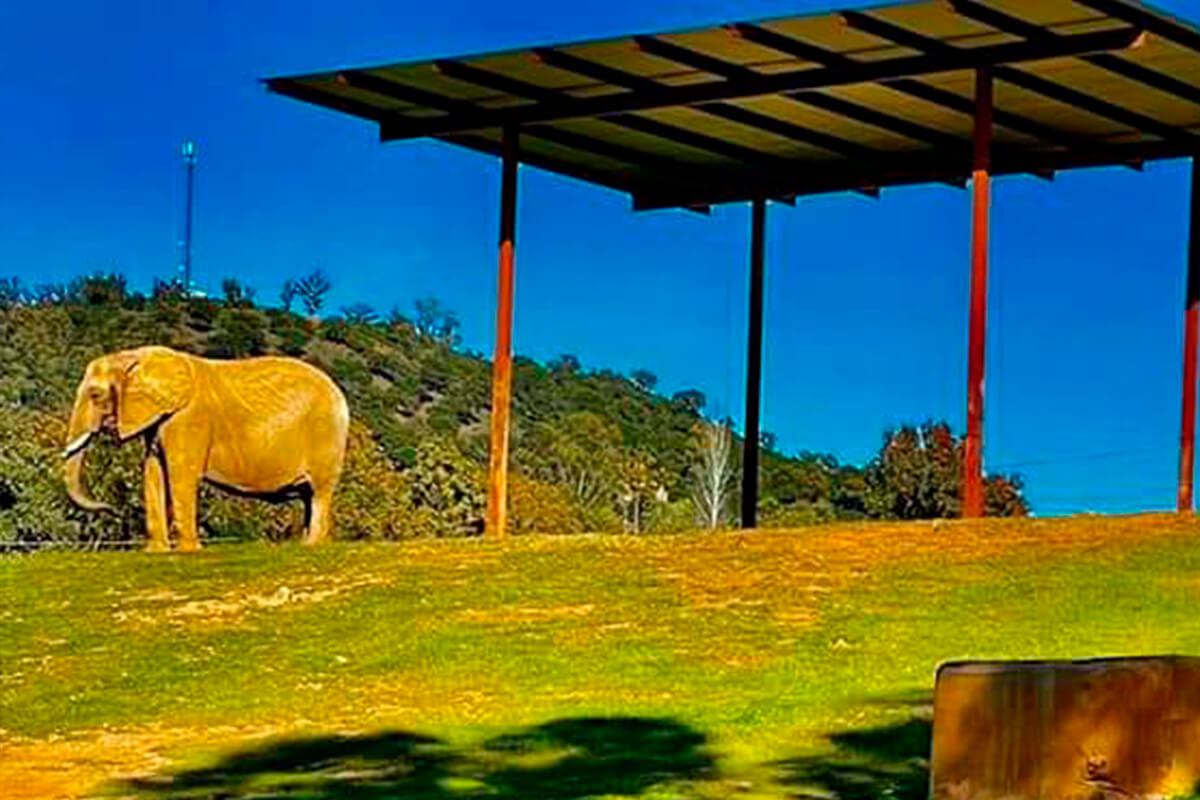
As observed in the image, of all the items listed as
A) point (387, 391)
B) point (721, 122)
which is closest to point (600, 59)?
point (721, 122)

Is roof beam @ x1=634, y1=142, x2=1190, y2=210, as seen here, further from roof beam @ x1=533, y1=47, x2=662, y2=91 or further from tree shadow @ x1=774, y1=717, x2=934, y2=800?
tree shadow @ x1=774, y1=717, x2=934, y2=800

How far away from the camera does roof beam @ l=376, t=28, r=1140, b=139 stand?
22.2 meters

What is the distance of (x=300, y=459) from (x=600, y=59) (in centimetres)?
485

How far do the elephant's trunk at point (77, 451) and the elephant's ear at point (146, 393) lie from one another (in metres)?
0.42

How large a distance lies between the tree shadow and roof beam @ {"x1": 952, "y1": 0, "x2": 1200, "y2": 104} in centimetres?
888

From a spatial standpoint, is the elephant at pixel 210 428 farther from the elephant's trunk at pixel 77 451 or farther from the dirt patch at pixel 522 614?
the dirt patch at pixel 522 614

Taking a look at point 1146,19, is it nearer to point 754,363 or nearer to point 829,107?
point 829,107

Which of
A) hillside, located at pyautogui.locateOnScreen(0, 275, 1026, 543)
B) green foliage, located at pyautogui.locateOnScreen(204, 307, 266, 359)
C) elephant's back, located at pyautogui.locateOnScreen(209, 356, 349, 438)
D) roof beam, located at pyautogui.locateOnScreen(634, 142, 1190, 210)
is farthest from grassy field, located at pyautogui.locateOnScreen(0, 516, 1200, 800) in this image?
green foliage, located at pyautogui.locateOnScreen(204, 307, 266, 359)

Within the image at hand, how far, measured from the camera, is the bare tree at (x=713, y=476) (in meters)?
52.2

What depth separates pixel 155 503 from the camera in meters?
24.2

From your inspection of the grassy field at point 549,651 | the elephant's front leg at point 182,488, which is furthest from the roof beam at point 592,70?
the elephant's front leg at point 182,488

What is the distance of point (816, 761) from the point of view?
1312 cm

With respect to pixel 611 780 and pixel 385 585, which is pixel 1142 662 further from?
pixel 385 585

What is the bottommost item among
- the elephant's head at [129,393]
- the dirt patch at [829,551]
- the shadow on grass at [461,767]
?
the shadow on grass at [461,767]
